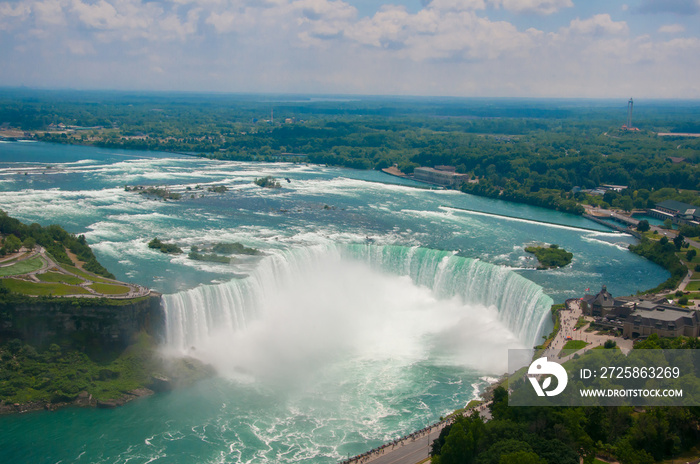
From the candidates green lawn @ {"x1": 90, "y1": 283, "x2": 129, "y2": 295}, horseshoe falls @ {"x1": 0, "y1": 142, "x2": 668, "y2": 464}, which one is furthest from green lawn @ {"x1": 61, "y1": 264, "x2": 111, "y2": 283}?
horseshoe falls @ {"x1": 0, "y1": 142, "x2": 668, "y2": 464}

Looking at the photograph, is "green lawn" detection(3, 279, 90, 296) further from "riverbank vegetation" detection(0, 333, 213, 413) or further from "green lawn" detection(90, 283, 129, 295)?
"riverbank vegetation" detection(0, 333, 213, 413)

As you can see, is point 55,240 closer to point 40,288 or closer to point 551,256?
point 40,288

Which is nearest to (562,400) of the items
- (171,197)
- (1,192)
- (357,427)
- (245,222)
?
(357,427)

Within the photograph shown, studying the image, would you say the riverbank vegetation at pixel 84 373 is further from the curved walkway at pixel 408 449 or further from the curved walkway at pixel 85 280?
the curved walkway at pixel 408 449

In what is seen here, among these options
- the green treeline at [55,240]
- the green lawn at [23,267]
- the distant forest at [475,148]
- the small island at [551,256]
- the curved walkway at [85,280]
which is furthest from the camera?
the distant forest at [475,148]

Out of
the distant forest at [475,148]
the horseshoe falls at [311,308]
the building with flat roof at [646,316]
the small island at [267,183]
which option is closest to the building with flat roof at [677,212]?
the distant forest at [475,148]

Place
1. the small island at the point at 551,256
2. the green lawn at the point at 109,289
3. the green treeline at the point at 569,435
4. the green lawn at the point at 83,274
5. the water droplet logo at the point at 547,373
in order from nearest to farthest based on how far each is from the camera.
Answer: the green treeline at the point at 569,435 → the water droplet logo at the point at 547,373 → the green lawn at the point at 109,289 → the green lawn at the point at 83,274 → the small island at the point at 551,256
